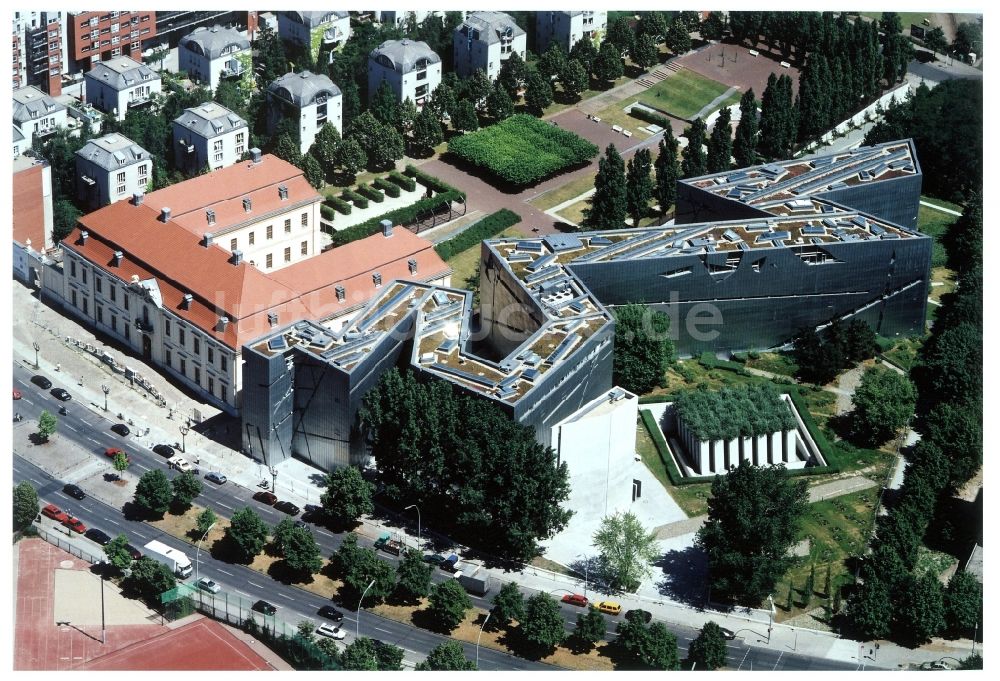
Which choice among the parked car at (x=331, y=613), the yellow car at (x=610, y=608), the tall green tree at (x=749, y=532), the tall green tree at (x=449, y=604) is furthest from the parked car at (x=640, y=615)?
the parked car at (x=331, y=613)

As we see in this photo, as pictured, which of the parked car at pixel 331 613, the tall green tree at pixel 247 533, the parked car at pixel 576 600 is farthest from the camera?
the tall green tree at pixel 247 533

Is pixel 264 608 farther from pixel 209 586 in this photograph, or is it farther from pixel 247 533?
pixel 247 533

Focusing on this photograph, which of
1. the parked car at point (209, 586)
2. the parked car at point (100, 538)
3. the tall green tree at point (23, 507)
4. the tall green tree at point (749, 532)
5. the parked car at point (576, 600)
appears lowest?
the parked car at point (100, 538)

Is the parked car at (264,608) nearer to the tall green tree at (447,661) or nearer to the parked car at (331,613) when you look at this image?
the parked car at (331,613)

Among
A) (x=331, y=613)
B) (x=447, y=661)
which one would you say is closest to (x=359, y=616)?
(x=331, y=613)

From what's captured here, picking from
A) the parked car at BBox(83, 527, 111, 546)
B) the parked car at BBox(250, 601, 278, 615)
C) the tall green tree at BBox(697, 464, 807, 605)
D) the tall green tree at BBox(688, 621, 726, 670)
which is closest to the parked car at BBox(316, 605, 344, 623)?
the parked car at BBox(250, 601, 278, 615)

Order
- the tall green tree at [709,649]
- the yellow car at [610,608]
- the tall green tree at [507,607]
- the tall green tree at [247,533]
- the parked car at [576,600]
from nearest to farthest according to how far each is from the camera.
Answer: the tall green tree at [709,649], the tall green tree at [507,607], the yellow car at [610,608], the parked car at [576,600], the tall green tree at [247,533]

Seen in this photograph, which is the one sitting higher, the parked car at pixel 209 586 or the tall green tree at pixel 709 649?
the tall green tree at pixel 709 649
